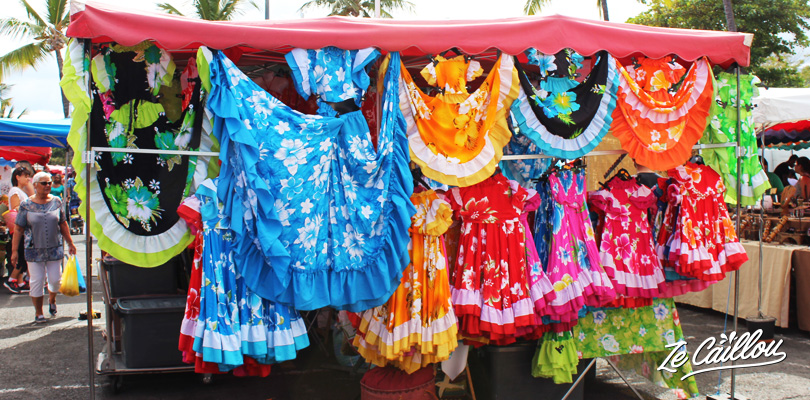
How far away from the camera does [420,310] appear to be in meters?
3.74

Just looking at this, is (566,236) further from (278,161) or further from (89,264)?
(89,264)

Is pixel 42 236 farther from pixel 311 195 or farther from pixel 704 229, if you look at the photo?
pixel 704 229

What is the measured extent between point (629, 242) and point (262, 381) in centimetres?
330

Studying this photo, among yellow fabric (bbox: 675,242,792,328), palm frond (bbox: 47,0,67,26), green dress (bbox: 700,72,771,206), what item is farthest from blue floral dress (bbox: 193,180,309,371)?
palm frond (bbox: 47,0,67,26)

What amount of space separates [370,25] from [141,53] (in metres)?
1.41

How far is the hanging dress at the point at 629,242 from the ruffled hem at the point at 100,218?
9.62 ft

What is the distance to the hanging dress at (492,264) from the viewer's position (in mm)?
3863

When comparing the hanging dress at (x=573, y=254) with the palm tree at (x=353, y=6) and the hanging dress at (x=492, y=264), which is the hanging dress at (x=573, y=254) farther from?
the palm tree at (x=353, y=6)

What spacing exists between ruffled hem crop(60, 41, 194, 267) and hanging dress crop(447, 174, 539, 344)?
1.79 metres

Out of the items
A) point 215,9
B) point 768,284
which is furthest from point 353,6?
point 768,284

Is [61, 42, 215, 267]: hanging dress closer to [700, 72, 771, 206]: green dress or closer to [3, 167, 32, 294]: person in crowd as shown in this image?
[700, 72, 771, 206]: green dress

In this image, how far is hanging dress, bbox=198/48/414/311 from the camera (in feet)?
11.0

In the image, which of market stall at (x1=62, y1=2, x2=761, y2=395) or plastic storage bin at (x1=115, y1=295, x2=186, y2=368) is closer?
market stall at (x1=62, y1=2, x2=761, y2=395)

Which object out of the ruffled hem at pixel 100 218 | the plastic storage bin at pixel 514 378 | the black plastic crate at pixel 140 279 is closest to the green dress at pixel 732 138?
the plastic storage bin at pixel 514 378
